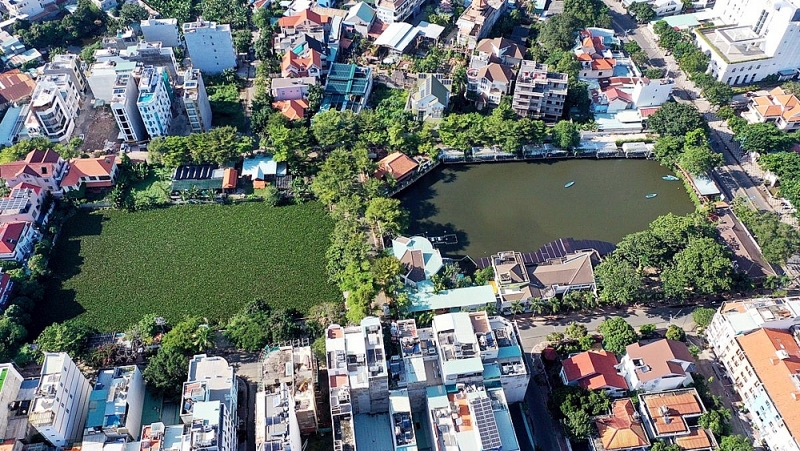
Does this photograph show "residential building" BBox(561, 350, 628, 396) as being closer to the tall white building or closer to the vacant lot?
the vacant lot

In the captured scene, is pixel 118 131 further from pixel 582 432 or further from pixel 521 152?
pixel 582 432

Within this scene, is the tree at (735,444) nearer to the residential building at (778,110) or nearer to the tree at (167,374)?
the tree at (167,374)

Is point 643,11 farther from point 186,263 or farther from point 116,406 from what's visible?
point 116,406

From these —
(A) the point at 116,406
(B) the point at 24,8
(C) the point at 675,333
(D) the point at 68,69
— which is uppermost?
(B) the point at 24,8

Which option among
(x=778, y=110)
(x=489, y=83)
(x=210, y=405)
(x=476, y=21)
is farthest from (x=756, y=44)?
(x=210, y=405)

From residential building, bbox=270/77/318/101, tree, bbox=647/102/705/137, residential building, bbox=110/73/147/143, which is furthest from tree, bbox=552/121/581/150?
residential building, bbox=110/73/147/143

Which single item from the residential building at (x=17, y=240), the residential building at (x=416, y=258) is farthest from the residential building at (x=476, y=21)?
the residential building at (x=17, y=240)

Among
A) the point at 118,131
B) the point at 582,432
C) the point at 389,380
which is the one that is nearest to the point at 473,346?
the point at 389,380
